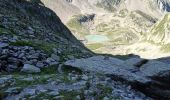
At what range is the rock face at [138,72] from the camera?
19.5 metres

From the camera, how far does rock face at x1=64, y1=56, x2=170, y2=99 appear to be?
64.1ft

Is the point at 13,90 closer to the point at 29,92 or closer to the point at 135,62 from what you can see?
the point at 29,92

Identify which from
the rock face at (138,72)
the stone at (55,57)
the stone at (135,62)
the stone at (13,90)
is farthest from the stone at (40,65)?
the stone at (13,90)

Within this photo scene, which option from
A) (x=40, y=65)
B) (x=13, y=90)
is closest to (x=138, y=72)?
(x=40, y=65)

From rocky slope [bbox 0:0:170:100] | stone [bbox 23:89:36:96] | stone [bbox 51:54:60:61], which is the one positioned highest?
stone [bbox 51:54:60:61]

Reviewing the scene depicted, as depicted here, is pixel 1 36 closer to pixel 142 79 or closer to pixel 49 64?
pixel 49 64

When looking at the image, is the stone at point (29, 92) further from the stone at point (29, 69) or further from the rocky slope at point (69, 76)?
the stone at point (29, 69)

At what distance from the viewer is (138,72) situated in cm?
2142

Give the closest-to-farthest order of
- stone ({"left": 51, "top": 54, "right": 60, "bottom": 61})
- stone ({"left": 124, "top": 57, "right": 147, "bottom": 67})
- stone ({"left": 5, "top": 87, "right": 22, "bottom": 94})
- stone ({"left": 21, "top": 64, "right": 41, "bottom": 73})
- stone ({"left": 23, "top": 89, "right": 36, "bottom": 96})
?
stone ({"left": 23, "top": 89, "right": 36, "bottom": 96}) → stone ({"left": 5, "top": 87, "right": 22, "bottom": 94}) → stone ({"left": 21, "top": 64, "right": 41, "bottom": 73}) → stone ({"left": 124, "top": 57, "right": 147, "bottom": 67}) → stone ({"left": 51, "top": 54, "right": 60, "bottom": 61})

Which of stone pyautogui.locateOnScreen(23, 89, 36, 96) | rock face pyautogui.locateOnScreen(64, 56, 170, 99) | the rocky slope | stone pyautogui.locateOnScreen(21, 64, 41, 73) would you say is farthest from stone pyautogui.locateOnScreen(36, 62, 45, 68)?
stone pyautogui.locateOnScreen(23, 89, 36, 96)

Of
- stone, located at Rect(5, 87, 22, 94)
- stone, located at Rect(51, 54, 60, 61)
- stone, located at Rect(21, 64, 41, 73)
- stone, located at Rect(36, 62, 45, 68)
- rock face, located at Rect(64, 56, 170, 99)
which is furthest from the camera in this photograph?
stone, located at Rect(51, 54, 60, 61)

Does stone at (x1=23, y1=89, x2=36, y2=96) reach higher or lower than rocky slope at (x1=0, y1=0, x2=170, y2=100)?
lower

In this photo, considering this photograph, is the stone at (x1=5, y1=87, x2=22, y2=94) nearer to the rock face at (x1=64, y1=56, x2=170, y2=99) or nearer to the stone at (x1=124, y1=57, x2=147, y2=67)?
the rock face at (x1=64, y1=56, x2=170, y2=99)

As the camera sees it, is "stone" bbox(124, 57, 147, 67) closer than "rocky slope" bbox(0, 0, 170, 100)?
No
